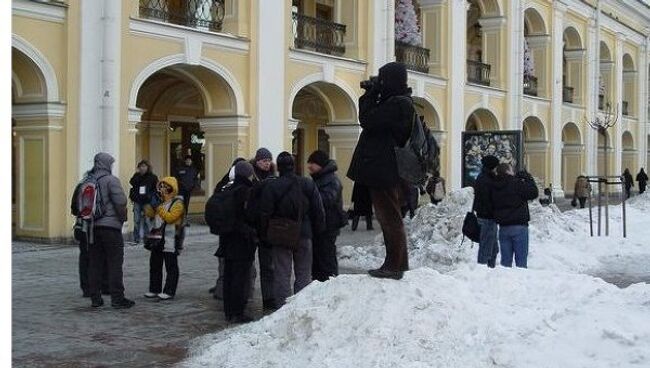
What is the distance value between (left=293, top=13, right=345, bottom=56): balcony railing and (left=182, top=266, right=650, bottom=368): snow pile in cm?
1547

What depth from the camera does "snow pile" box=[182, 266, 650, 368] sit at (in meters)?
5.91

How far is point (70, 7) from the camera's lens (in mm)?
15742

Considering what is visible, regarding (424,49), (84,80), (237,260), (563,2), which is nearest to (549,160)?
(563,2)

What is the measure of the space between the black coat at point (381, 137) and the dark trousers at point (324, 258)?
2531 millimetres

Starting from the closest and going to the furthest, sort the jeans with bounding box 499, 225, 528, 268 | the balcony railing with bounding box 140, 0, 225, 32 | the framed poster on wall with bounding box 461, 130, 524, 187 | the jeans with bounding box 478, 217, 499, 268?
the jeans with bounding box 499, 225, 528, 268
the jeans with bounding box 478, 217, 499, 268
the balcony railing with bounding box 140, 0, 225, 32
the framed poster on wall with bounding box 461, 130, 524, 187

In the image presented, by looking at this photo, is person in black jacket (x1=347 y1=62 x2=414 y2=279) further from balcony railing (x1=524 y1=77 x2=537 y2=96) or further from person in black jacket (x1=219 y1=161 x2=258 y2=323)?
balcony railing (x1=524 y1=77 x2=537 y2=96)

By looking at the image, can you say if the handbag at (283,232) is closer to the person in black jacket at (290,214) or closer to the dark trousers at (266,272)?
the person in black jacket at (290,214)

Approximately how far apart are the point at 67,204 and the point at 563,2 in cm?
2672

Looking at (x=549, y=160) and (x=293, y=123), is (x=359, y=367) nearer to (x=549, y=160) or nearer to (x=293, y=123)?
(x=293, y=123)

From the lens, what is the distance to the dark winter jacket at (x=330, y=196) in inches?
363

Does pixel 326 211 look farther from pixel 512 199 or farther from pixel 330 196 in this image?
pixel 512 199

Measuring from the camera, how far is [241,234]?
27.9 ft

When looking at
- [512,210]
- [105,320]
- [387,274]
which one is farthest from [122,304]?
[512,210]

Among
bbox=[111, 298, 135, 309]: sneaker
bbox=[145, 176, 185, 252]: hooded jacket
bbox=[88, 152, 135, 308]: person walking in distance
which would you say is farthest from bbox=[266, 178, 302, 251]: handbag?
bbox=[111, 298, 135, 309]: sneaker
